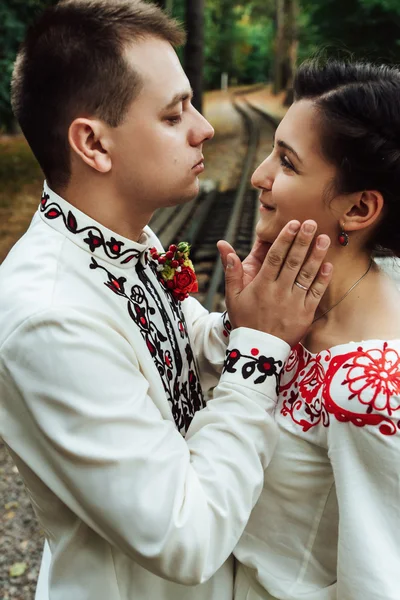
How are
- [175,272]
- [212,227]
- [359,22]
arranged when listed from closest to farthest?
[175,272], [212,227], [359,22]

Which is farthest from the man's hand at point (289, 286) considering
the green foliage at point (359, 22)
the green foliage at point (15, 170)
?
the green foliage at point (359, 22)

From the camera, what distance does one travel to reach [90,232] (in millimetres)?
1735

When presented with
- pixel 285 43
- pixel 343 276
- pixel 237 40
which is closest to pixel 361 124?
pixel 343 276

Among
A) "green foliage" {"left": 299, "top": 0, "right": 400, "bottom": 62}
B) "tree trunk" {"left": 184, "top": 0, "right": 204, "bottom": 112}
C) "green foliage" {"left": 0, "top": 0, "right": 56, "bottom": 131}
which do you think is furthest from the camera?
"tree trunk" {"left": 184, "top": 0, "right": 204, "bottom": 112}

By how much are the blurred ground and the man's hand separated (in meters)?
2.60

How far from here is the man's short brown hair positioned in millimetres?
1717

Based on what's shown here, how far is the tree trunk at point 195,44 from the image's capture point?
533 inches

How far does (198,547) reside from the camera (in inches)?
55.9

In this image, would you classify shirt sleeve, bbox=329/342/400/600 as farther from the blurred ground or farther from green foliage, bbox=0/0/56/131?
green foliage, bbox=0/0/56/131

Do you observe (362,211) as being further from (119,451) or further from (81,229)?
(119,451)

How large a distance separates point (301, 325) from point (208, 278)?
5524 millimetres

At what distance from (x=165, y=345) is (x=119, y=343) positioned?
14.5 inches

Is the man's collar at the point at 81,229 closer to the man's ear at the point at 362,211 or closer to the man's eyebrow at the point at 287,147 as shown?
the man's eyebrow at the point at 287,147

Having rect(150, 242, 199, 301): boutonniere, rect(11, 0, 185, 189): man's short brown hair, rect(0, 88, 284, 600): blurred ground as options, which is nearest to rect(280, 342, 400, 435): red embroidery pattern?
rect(150, 242, 199, 301): boutonniere
